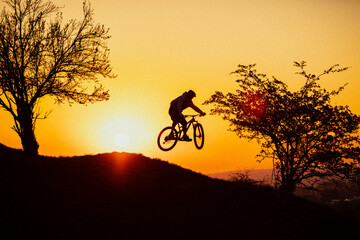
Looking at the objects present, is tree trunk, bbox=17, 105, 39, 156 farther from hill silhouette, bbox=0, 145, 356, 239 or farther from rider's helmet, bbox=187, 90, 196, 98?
rider's helmet, bbox=187, 90, 196, 98

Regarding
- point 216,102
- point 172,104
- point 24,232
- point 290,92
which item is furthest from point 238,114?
point 24,232

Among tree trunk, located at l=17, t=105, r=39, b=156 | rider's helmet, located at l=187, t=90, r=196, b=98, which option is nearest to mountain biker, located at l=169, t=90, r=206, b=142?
rider's helmet, located at l=187, t=90, r=196, b=98

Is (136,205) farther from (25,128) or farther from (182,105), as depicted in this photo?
(25,128)

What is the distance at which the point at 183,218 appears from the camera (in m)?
12.7

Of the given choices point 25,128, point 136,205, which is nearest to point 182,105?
point 136,205

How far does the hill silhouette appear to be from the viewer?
11.6 m

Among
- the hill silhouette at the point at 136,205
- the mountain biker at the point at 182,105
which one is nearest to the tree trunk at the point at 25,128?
the hill silhouette at the point at 136,205

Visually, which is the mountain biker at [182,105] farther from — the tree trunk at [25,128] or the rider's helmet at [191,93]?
the tree trunk at [25,128]

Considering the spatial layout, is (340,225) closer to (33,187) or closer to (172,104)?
(172,104)

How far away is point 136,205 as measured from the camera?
13.1 metres

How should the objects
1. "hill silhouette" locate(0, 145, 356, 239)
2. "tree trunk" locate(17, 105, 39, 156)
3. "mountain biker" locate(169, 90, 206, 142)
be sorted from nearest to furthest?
"hill silhouette" locate(0, 145, 356, 239) < "mountain biker" locate(169, 90, 206, 142) < "tree trunk" locate(17, 105, 39, 156)

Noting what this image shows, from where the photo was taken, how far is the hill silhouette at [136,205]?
11617 millimetres

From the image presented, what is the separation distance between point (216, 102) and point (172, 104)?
36.4 ft

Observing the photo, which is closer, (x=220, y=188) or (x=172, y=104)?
(x=220, y=188)
